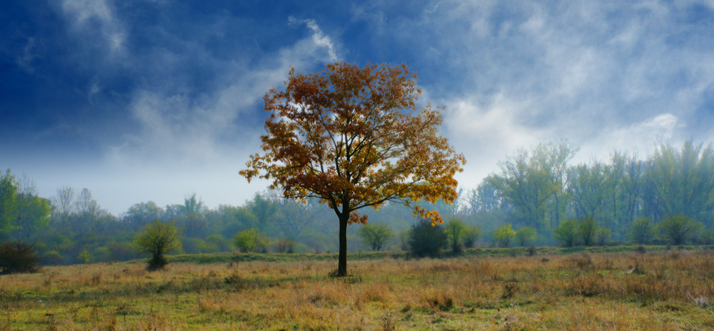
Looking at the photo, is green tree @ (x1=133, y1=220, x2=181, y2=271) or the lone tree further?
green tree @ (x1=133, y1=220, x2=181, y2=271)

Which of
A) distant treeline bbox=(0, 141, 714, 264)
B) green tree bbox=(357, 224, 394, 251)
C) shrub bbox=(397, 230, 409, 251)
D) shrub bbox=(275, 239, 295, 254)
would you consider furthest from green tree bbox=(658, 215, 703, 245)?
shrub bbox=(275, 239, 295, 254)

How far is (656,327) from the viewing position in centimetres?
449

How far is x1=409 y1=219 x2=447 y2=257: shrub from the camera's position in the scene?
31.5m

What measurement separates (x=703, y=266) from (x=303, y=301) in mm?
14464

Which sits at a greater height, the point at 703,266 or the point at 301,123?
the point at 301,123

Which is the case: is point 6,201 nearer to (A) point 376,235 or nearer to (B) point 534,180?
(A) point 376,235

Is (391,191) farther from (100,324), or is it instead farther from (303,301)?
(100,324)

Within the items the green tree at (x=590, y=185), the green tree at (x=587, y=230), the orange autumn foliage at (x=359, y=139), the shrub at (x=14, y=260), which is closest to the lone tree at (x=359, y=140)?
the orange autumn foliage at (x=359, y=139)

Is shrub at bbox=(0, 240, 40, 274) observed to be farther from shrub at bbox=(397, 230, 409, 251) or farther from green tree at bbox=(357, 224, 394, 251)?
shrub at bbox=(397, 230, 409, 251)

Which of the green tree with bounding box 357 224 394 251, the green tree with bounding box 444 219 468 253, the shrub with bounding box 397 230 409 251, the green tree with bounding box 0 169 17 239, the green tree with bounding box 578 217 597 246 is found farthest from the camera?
the green tree with bounding box 0 169 17 239

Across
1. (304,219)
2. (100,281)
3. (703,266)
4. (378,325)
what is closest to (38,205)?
(304,219)

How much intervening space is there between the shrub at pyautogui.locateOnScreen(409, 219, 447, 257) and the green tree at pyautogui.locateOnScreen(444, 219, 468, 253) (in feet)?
10.4

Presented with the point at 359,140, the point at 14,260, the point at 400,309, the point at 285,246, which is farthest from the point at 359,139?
the point at 285,246

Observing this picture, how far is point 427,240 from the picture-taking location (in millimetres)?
31516
